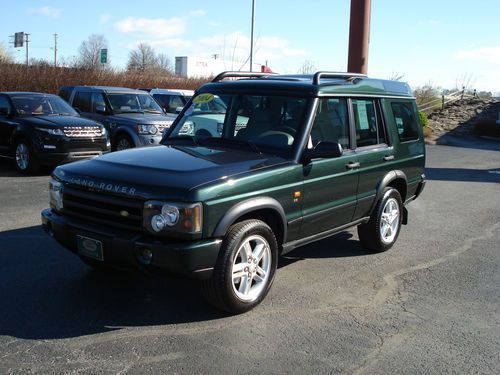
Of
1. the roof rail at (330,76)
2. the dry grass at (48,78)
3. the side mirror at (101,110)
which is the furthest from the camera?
the dry grass at (48,78)

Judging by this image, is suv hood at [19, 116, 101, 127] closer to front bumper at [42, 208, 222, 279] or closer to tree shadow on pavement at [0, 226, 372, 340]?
tree shadow on pavement at [0, 226, 372, 340]

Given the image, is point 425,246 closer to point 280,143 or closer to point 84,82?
point 280,143

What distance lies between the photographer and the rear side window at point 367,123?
5516mm

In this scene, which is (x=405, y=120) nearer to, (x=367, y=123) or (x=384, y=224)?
(x=367, y=123)

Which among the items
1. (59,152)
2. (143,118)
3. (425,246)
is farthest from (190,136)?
(143,118)

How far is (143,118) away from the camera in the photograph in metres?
12.1

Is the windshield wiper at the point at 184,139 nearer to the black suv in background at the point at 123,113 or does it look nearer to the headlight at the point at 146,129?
the black suv in background at the point at 123,113

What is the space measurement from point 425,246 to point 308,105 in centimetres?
286

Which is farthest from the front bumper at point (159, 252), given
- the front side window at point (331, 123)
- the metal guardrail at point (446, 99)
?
the metal guardrail at point (446, 99)

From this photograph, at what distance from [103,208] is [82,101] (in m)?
10.3

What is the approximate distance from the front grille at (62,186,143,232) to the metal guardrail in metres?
31.1

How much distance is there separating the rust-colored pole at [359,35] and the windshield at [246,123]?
12.6m

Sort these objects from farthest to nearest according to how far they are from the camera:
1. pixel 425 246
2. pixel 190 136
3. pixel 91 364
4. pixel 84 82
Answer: pixel 84 82 < pixel 425 246 < pixel 190 136 < pixel 91 364

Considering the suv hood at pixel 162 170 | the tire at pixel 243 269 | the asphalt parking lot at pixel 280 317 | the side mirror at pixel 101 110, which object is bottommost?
the asphalt parking lot at pixel 280 317
